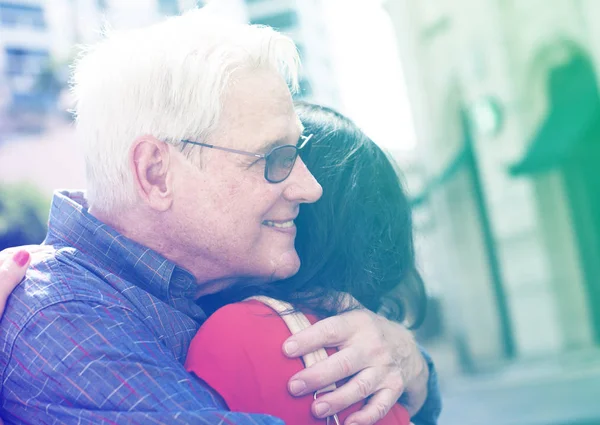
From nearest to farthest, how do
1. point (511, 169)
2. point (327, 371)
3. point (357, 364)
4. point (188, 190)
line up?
1. point (327, 371)
2. point (357, 364)
3. point (188, 190)
4. point (511, 169)

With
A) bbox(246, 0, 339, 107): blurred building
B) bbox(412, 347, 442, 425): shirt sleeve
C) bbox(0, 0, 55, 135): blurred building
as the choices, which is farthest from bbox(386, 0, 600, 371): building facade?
bbox(0, 0, 55, 135): blurred building

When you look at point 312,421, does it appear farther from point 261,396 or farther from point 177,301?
point 177,301

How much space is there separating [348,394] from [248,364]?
0.29 metres

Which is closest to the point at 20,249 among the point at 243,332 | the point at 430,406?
the point at 243,332

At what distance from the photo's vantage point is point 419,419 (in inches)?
93.9

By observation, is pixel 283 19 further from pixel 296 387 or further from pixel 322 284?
pixel 296 387

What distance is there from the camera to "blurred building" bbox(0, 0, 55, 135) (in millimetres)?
24312

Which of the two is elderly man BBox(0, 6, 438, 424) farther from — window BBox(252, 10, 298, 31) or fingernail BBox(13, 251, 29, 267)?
window BBox(252, 10, 298, 31)

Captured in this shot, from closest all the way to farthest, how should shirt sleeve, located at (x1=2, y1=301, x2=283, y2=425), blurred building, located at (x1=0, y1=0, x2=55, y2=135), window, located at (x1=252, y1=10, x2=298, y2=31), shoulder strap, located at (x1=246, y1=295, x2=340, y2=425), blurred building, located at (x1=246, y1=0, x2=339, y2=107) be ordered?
shirt sleeve, located at (x1=2, y1=301, x2=283, y2=425), shoulder strap, located at (x1=246, y1=295, x2=340, y2=425), blurred building, located at (x1=246, y1=0, x2=339, y2=107), window, located at (x1=252, y1=10, x2=298, y2=31), blurred building, located at (x1=0, y1=0, x2=55, y2=135)

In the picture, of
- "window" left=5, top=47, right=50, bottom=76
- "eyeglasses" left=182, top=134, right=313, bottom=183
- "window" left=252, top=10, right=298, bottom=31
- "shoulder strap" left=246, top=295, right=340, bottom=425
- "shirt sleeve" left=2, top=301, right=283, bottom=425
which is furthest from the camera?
"window" left=5, top=47, right=50, bottom=76

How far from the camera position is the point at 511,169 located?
10.4m

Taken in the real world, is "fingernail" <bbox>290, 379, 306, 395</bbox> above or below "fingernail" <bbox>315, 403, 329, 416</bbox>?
above

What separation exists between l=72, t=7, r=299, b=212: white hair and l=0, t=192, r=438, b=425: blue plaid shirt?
310 millimetres

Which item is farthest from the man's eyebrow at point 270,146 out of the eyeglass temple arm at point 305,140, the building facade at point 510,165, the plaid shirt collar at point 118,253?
the building facade at point 510,165
